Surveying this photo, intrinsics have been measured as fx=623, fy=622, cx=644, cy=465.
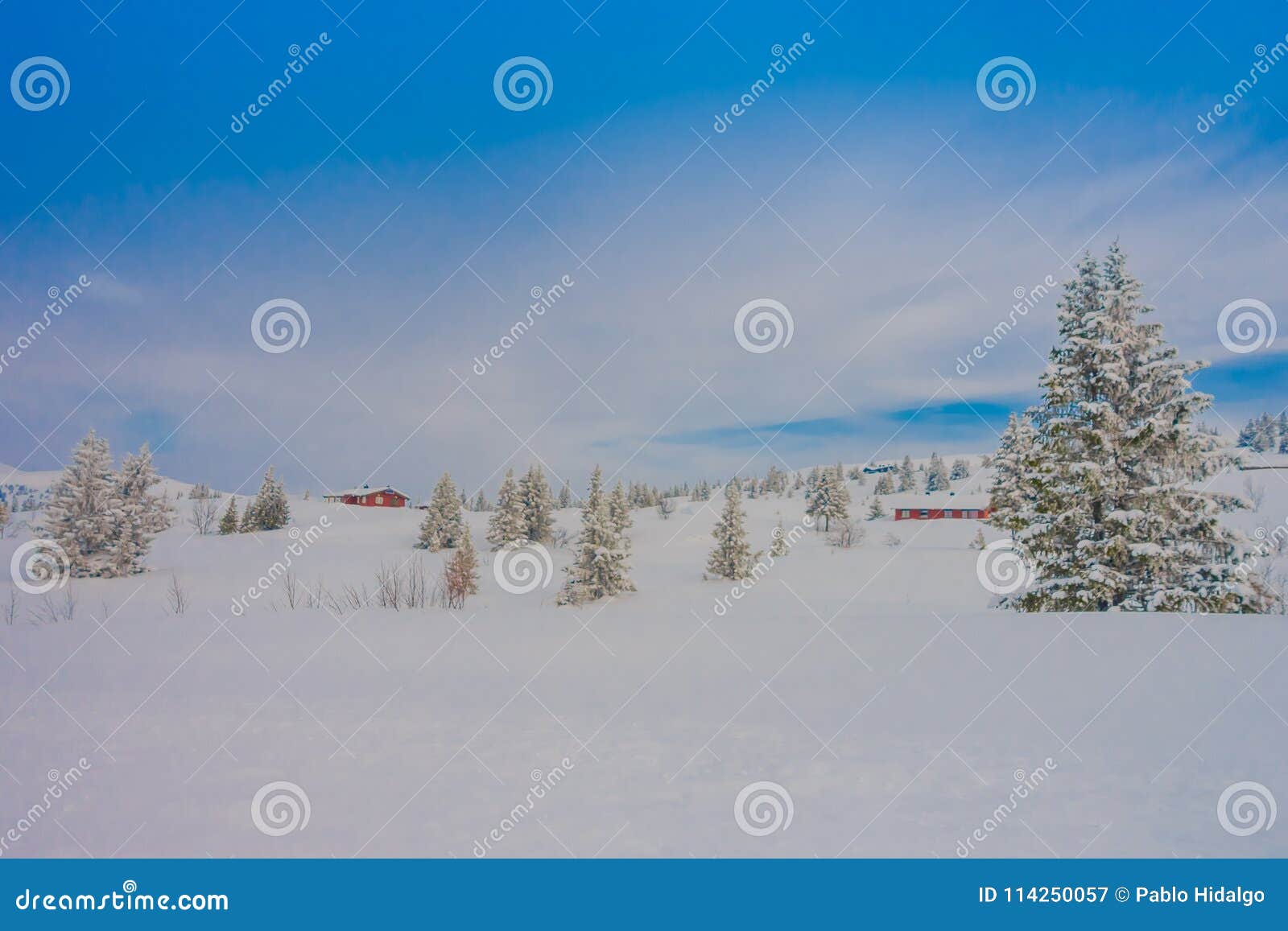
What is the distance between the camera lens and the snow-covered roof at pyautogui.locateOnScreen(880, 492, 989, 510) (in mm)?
47125

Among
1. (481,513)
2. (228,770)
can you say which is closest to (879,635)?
(228,770)

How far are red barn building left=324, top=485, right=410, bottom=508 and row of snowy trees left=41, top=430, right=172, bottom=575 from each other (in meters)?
28.1

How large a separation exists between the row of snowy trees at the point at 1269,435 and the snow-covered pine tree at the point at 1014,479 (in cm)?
2998

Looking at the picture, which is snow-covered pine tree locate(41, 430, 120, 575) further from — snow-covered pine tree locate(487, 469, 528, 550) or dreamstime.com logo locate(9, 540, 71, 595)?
snow-covered pine tree locate(487, 469, 528, 550)

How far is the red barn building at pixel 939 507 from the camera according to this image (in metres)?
45.7

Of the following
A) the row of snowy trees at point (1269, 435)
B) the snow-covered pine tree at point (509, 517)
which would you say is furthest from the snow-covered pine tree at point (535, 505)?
the row of snowy trees at point (1269, 435)

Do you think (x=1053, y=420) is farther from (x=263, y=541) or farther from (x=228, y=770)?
(x=263, y=541)
